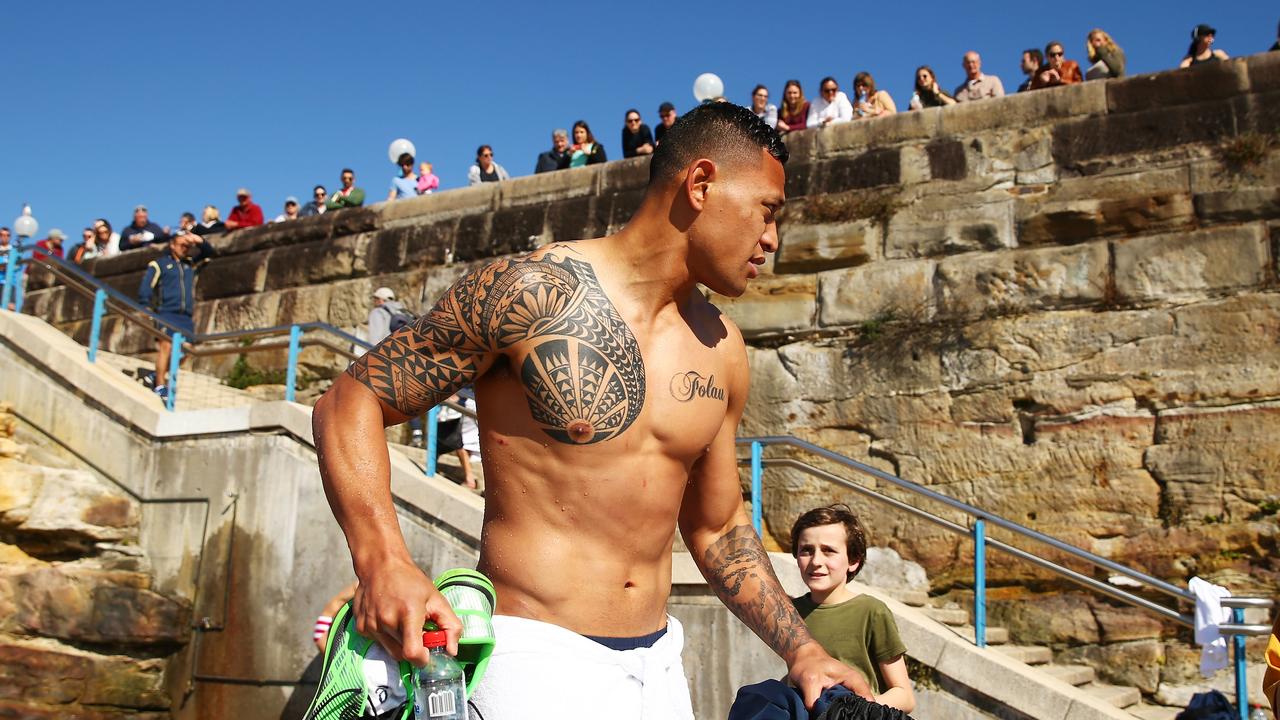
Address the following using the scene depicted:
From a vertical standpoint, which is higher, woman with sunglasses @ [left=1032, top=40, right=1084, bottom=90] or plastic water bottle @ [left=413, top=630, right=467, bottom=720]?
woman with sunglasses @ [left=1032, top=40, right=1084, bottom=90]

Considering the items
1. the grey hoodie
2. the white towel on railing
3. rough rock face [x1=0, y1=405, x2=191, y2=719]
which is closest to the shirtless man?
the white towel on railing

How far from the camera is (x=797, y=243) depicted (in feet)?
33.9

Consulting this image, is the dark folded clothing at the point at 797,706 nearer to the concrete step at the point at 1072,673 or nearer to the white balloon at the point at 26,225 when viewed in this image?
the concrete step at the point at 1072,673

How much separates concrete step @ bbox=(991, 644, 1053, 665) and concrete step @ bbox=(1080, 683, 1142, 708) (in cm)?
31

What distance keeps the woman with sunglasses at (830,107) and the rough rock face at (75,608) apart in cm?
658

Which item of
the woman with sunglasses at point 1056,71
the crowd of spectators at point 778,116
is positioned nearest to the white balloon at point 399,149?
the crowd of spectators at point 778,116

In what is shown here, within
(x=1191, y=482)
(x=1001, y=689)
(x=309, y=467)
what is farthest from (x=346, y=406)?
(x=1191, y=482)

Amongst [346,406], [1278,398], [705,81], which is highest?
[705,81]

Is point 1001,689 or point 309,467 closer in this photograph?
point 1001,689

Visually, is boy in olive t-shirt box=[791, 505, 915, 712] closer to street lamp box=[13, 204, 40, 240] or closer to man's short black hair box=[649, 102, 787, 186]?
man's short black hair box=[649, 102, 787, 186]

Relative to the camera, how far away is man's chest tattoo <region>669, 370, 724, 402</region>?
2.92 metres

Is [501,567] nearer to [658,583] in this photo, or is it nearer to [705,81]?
[658,583]

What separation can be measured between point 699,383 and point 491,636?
87 cm

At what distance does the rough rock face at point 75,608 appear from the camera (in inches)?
333
